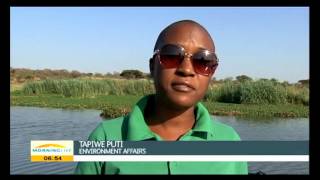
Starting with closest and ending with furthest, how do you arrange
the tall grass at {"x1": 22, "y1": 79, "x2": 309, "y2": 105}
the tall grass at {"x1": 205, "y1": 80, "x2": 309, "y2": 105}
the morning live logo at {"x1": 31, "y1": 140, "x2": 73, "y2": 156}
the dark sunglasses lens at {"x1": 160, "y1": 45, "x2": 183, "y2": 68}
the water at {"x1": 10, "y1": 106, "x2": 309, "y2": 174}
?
the dark sunglasses lens at {"x1": 160, "y1": 45, "x2": 183, "y2": 68}
the morning live logo at {"x1": 31, "y1": 140, "x2": 73, "y2": 156}
the water at {"x1": 10, "y1": 106, "x2": 309, "y2": 174}
the tall grass at {"x1": 22, "y1": 79, "x2": 309, "y2": 105}
the tall grass at {"x1": 205, "y1": 80, "x2": 309, "y2": 105}

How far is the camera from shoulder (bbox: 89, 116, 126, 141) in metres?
2.19

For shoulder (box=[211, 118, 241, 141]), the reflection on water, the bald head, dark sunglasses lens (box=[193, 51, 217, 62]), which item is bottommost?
the reflection on water

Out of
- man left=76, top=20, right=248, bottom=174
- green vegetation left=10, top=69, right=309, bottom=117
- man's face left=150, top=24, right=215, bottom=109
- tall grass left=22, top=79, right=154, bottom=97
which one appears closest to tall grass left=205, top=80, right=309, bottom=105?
green vegetation left=10, top=69, right=309, bottom=117

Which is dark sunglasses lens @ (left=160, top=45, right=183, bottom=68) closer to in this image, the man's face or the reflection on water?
the man's face

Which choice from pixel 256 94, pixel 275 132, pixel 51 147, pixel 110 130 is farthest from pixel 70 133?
pixel 110 130

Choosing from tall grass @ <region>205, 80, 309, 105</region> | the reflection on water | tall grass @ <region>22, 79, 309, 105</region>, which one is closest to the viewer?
the reflection on water

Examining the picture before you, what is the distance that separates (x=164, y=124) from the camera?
2.24m

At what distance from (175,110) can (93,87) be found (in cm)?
581

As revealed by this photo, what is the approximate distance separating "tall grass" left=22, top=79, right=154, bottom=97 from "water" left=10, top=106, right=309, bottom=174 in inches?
15.2

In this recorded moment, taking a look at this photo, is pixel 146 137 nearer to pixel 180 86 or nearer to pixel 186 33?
pixel 180 86

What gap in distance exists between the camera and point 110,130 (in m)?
2.21
